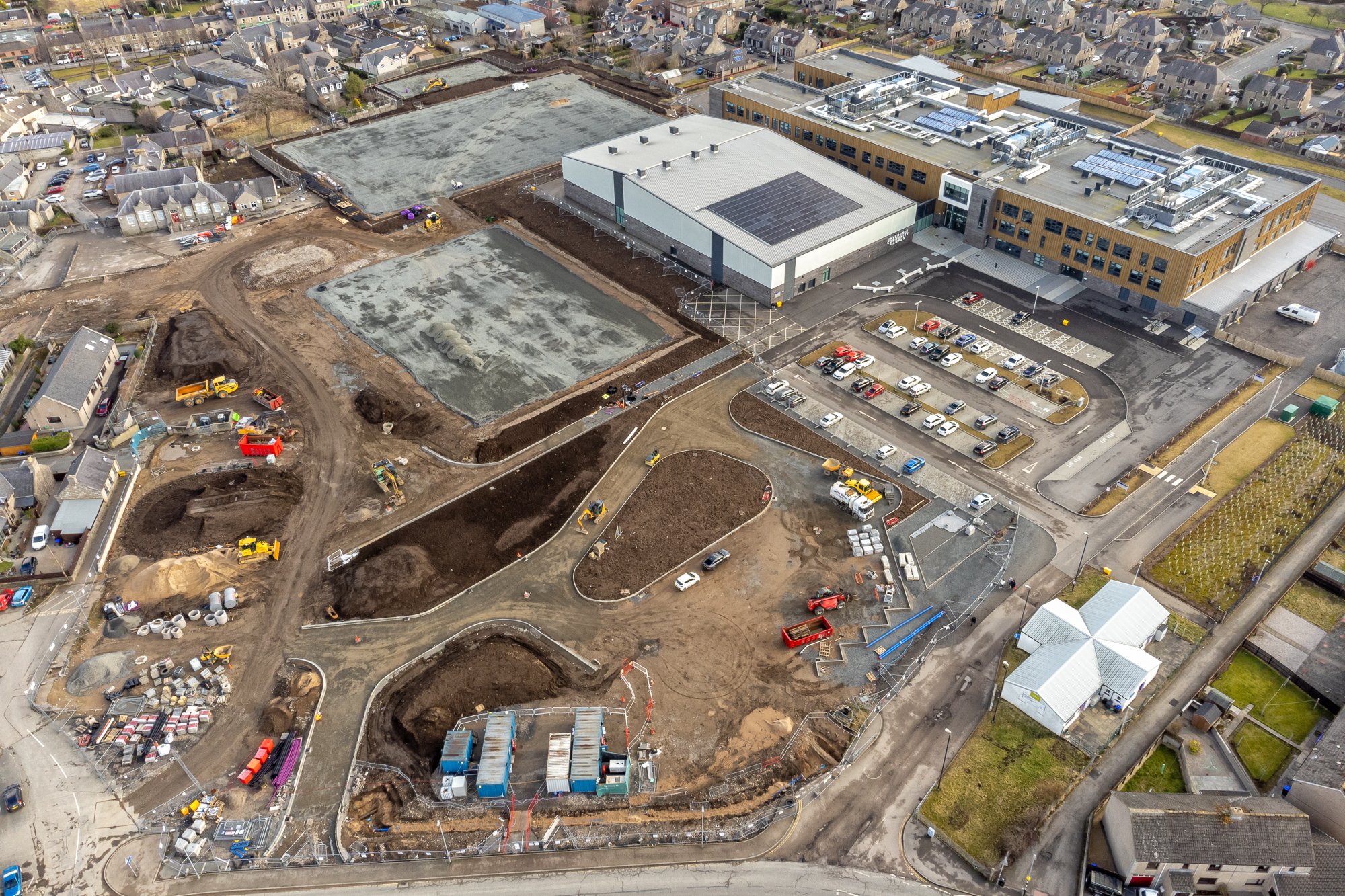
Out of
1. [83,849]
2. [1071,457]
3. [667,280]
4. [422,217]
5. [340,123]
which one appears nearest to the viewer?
[83,849]

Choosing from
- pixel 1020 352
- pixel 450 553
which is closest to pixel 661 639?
pixel 450 553

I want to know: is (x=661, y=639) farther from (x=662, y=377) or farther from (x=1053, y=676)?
(x=662, y=377)

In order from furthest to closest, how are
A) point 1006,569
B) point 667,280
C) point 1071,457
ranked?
point 667,280
point 1071,457
point 1006,569

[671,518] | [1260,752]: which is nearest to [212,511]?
[671,518]

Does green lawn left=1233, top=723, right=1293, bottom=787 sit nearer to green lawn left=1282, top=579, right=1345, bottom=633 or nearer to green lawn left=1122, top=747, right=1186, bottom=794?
green lawn left=1122, top=747, right=1186, bottom=794

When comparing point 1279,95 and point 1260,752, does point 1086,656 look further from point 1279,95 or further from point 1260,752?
point 1279,95

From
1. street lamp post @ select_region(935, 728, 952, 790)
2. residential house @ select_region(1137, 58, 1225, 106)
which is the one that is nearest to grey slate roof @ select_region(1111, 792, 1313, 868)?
street lamp post @ select_region(935, 728, 952, 790)
